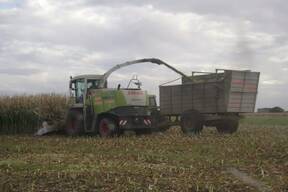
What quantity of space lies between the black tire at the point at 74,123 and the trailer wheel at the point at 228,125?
19.1ft

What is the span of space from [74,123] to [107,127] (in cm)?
238

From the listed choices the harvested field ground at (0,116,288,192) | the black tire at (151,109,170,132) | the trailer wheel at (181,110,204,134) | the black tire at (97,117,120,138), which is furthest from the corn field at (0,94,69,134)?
the harvested field ground at (0,116,288,192)

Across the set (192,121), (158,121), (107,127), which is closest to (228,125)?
(192,121)

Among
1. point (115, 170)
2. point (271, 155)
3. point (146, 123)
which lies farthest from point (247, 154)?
point (146, 123)

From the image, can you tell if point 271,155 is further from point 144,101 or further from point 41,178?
point 144,101

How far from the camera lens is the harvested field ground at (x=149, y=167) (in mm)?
8688

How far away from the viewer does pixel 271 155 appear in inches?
508

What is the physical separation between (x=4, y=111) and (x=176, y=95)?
8963 millimetres

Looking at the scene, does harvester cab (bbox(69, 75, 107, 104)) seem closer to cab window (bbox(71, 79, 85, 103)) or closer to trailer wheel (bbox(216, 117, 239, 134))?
cab window (bbox(71, 79, 85, 103))

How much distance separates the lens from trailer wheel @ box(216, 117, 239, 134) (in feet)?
69.2

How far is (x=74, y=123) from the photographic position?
22422 mm

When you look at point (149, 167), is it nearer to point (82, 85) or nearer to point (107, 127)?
point (107, 127)

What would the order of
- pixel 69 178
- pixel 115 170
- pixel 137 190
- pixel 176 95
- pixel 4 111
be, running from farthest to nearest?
pixel 4 111 < pixel 176 95 < pixel 115 170 < pixel 69 178 < pixel 137 190

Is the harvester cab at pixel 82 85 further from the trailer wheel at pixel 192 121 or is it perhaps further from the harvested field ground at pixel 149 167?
the harvested field ground at pixel 149 167
